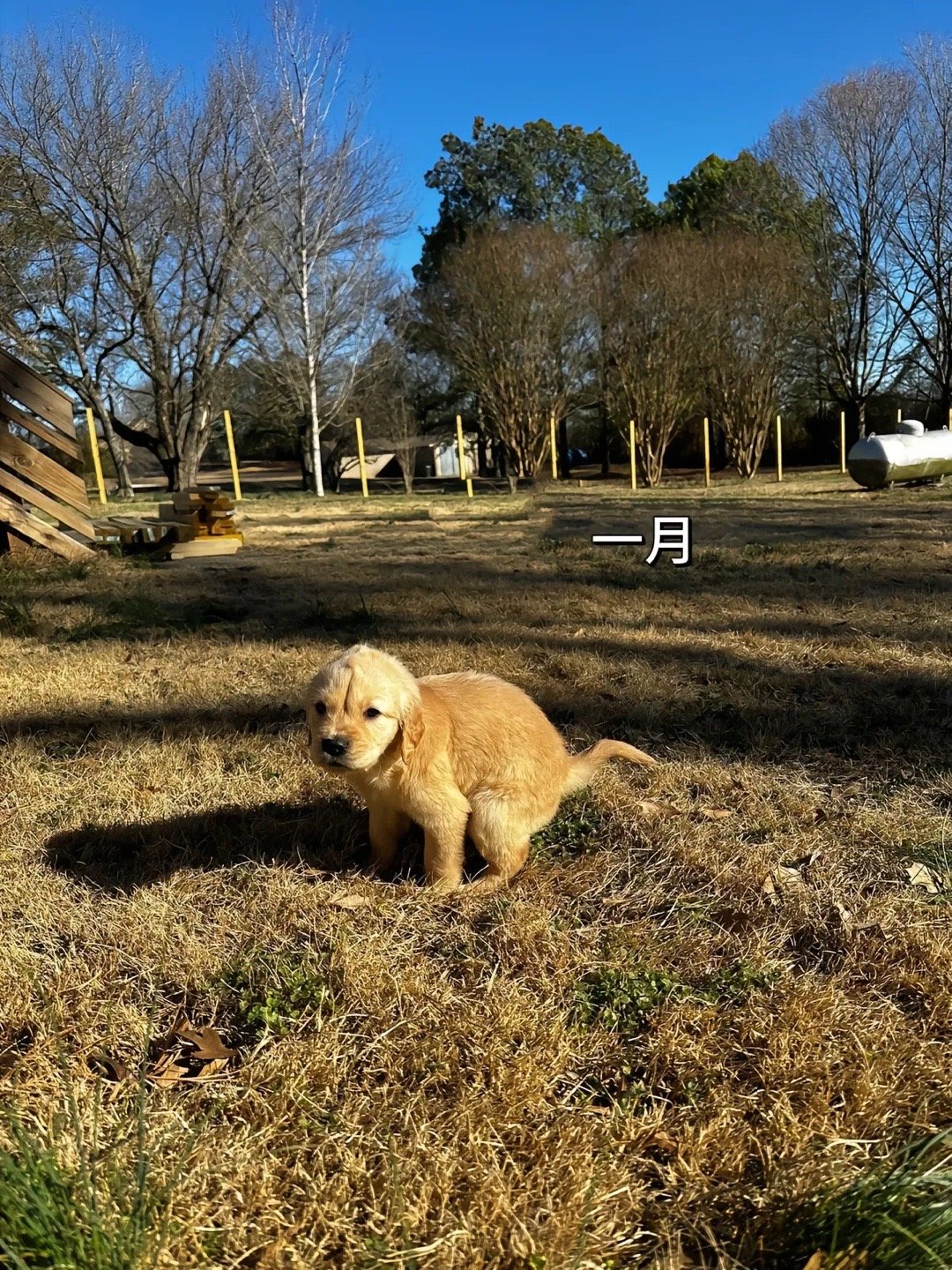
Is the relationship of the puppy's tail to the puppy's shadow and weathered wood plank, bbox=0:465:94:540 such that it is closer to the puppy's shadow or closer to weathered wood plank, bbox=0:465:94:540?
the puppy's shadow

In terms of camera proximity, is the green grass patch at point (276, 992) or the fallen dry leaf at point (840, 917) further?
the fallen dry leaf at point (840, 917)

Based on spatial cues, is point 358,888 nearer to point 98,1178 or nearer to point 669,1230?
point 98,1178

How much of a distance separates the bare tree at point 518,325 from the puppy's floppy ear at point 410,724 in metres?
21.0

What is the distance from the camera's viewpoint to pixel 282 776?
10.6 feet

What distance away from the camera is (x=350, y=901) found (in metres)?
2.41

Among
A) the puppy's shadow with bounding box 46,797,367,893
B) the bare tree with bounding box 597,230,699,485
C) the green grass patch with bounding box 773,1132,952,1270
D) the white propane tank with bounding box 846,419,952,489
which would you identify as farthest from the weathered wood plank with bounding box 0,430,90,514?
the bare tree with bounding box 597,230,699,485

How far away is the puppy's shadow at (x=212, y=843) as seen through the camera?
2604 millimetres

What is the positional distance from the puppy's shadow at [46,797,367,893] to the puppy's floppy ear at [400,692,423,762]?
576 millimetres

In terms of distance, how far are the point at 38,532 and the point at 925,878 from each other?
7.84m

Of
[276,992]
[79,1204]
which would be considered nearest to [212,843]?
[276,992]

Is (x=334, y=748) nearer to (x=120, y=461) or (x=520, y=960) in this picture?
(x=520, y=960)

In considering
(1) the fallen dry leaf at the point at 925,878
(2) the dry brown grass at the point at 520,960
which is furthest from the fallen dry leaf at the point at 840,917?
(1) the fallen dry leaf at the point at 925,878

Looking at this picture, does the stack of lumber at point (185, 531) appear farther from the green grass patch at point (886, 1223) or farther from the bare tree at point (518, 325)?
the bare tree at point (518, 325)

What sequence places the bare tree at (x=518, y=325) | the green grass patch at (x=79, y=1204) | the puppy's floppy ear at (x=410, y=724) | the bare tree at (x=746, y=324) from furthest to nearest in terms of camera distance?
the bare tree at (x=746, y=324) < the bare tree at (x=518, y=325) < the puppy's floppy ear at (x=410, y=724) < the green grass patch at (x=79, y=1204)
